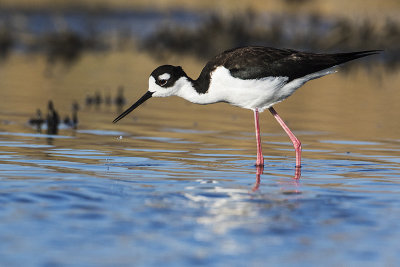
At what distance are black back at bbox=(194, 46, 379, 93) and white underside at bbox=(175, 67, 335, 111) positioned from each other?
5 centimetres

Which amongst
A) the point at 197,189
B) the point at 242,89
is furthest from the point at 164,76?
the point at 197,189

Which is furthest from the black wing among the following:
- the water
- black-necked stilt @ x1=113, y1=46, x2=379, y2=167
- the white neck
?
the water

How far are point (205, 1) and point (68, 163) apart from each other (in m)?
18.7

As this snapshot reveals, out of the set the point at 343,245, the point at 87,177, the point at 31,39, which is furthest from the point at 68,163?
the point at 31,39

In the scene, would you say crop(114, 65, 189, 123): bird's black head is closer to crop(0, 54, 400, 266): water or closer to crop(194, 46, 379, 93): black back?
crop(194, 46, 379, 93): black back

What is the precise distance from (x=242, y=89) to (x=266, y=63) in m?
0.37

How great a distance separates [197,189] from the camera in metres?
6.68

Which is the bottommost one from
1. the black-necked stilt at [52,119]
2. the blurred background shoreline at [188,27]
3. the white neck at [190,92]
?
the black-necked stilt at [52,119]

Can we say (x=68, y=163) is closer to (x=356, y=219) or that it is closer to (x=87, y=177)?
(x=87, y=177)

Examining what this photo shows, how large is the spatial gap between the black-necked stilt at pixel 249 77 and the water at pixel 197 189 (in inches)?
22.6

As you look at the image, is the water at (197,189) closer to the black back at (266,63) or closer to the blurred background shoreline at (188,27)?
the black back at (266,63)

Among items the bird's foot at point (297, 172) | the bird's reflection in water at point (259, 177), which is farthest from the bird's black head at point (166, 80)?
the bird's foot at point (297, 172)

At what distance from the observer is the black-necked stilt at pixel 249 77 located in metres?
8.36

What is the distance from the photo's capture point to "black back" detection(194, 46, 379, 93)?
836cm
